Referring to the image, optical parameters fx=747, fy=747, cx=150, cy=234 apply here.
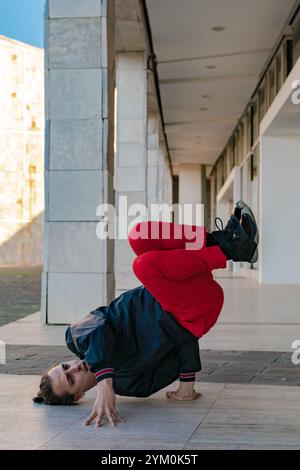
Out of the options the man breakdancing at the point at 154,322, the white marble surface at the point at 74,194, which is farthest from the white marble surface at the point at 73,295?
the man breakdancing at the point at 154,322

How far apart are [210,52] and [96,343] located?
42.9 ft

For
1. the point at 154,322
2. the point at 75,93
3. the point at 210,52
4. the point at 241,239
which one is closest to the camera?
the point at 241,239

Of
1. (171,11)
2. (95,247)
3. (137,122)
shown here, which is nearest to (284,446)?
(95,247)

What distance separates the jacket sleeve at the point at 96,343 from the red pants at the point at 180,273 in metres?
0.31

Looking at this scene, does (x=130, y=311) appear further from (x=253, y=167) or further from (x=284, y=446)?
(x=253, y=167)

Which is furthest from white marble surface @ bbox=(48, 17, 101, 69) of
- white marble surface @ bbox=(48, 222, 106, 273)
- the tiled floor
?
the tiled floor

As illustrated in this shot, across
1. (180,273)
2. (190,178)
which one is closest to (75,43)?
(180,273)

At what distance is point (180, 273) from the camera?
3.74 m

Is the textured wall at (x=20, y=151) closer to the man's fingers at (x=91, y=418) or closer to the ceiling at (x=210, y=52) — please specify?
the ceiling at (x=210, y=52)

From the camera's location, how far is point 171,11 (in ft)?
43.2

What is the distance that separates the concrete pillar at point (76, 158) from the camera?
8.45m

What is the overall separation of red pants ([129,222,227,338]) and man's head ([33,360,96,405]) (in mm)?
532

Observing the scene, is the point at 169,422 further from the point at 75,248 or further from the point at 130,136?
the point at 130,136
